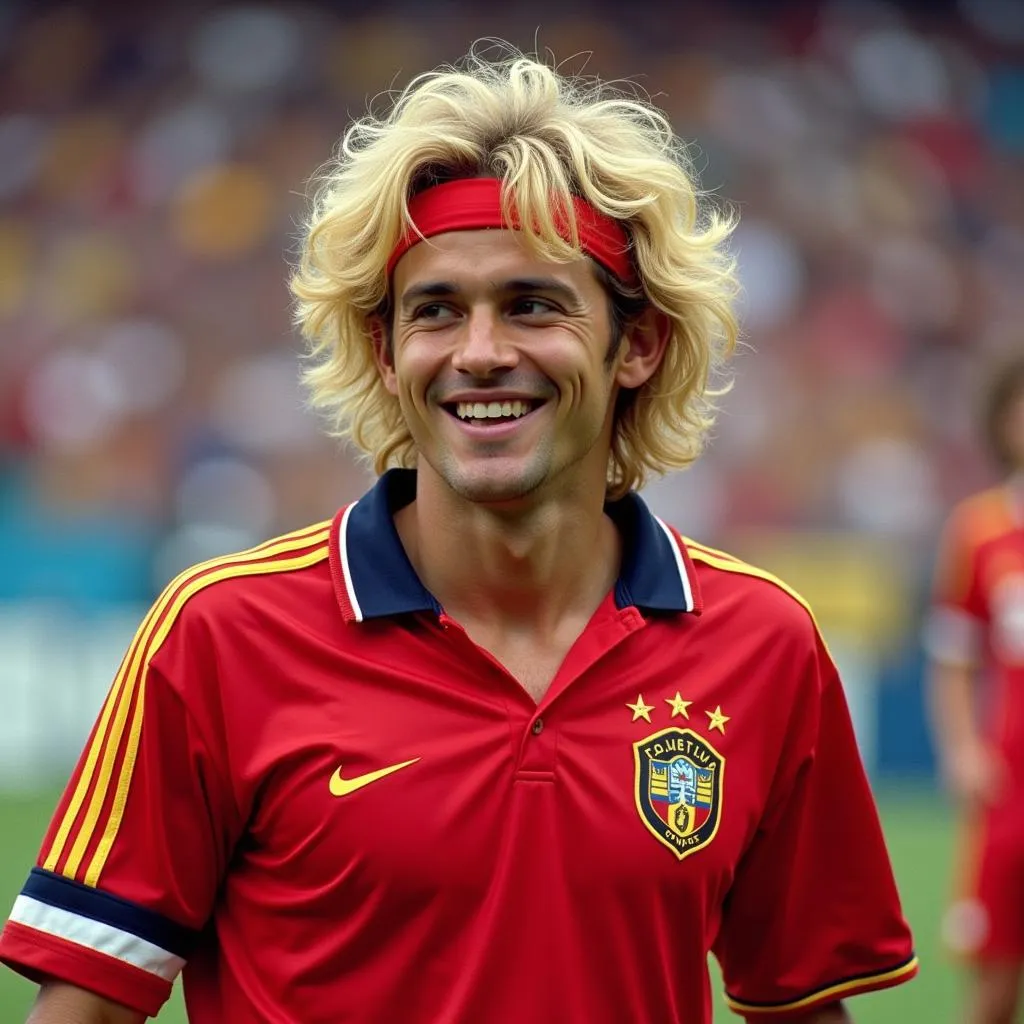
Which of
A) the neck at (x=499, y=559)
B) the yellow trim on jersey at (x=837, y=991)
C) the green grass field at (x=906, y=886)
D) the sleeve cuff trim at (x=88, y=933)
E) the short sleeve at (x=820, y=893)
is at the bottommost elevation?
the green grass field at (x=906, y=886)

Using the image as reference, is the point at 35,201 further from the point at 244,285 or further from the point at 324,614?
the point at 324,614

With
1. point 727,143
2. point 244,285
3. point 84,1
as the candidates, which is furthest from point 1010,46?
point 84,1

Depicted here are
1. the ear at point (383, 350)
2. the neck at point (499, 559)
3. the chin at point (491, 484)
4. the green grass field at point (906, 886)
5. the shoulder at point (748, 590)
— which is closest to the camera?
the chin at point (491, 484)

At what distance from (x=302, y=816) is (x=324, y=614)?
1.09 feet

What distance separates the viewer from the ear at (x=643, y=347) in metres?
3.20

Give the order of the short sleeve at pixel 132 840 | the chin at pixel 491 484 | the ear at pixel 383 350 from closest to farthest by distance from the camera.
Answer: the short sleeve at pixel 132 840
the chin at pixel 491 484
the ear at pixel 383 350

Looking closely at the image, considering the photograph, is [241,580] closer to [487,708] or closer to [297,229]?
[487,708]

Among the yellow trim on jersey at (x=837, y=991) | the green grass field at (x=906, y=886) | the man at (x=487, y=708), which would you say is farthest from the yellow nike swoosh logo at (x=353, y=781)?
the green grass field at (x=906, y=886)

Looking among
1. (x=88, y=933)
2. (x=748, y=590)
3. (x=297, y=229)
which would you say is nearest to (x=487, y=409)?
(x=748, y=590)

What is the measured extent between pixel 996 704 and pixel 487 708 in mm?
4558

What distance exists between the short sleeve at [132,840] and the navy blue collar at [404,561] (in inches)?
12.2

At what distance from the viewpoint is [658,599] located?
299 cm

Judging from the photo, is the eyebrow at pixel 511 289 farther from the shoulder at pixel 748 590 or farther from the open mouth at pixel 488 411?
the shoulder at pixel 748 590

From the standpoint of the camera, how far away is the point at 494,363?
110 inches
